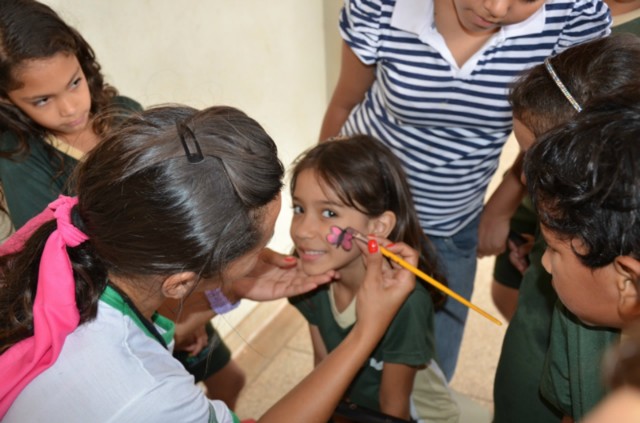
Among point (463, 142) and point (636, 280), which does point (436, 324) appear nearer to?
point (463, 142)

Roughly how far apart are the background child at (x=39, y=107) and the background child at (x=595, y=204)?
739 millimetres

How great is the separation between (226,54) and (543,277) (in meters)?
→ 1.06

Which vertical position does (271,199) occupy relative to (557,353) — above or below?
above

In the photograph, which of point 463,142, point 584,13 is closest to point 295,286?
point 463,142

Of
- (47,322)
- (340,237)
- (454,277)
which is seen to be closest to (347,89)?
(340,237)

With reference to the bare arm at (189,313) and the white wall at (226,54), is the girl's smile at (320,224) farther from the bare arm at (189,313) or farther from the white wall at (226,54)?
the white wall at (226,54)

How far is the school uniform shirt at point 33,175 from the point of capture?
1090mm

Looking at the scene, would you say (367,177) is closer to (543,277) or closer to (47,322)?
(543,277)

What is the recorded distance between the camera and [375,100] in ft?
4.18

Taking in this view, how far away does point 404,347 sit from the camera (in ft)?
3.84

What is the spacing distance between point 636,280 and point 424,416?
66cm

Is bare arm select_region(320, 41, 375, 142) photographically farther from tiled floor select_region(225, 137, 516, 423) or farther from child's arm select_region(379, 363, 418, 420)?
tiled floor select_region(225, 137, 516, 423)

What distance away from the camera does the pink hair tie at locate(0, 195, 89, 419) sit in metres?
0.74

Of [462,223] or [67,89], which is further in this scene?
[462,223]
